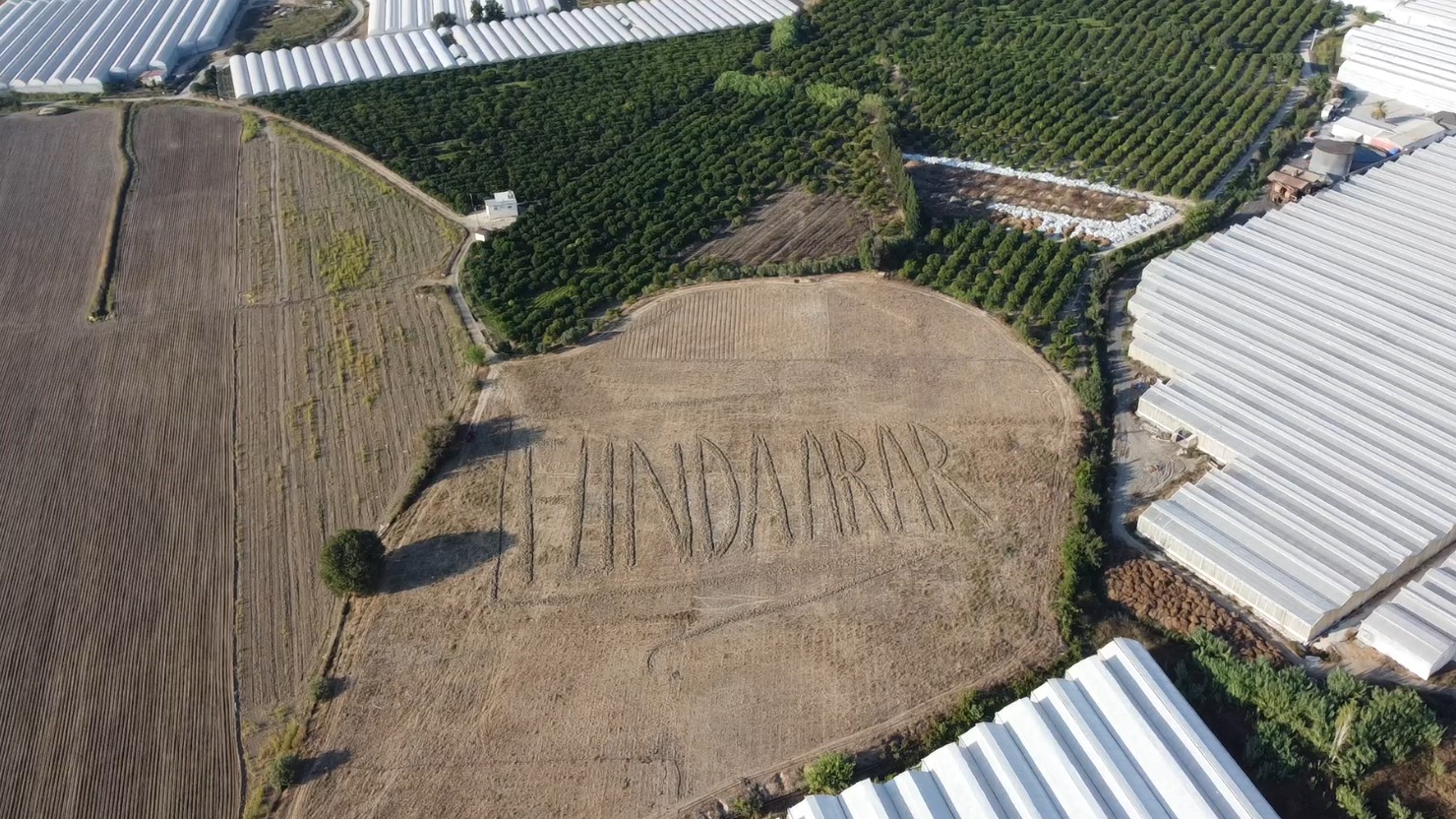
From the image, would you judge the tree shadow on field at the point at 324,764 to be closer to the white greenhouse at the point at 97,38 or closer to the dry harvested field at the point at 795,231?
the dry harvested field at the point at 795,231

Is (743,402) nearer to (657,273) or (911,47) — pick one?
(657,273)

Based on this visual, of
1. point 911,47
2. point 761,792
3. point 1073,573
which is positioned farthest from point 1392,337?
point 911,47

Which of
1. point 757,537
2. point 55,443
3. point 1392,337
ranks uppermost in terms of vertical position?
point 1392,337

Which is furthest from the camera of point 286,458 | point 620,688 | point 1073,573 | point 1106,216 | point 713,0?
point 713,0

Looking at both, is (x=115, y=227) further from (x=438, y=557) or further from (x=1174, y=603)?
(x=1174, y=603)

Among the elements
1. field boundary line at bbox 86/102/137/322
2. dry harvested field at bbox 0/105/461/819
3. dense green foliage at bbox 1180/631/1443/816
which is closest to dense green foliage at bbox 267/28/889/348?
dry harvested field at bbox 0/105/461/819

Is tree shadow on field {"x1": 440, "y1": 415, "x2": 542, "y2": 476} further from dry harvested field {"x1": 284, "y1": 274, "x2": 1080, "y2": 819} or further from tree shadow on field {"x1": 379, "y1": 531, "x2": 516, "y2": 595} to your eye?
tree shadow on field {"x1": 379, "y1": 531, "x2": 516, "y2": 595}
